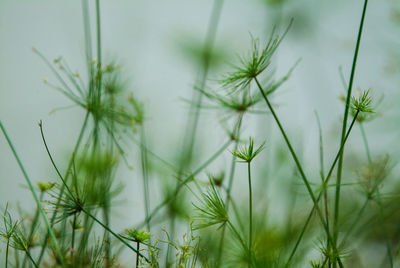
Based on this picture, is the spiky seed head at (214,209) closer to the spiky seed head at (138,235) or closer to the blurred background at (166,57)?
the spiky seed head at (138,235)

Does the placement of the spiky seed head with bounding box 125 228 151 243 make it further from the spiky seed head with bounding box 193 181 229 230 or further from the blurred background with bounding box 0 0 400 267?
the blurred background with bounding box 0 0 400 267

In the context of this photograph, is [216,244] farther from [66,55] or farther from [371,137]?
[66,55]

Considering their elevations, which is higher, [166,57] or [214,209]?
[166,57]

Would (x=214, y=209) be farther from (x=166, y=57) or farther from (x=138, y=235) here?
(x=166, y=57)

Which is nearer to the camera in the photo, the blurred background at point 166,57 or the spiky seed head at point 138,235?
the spiky seed head at point 138,235

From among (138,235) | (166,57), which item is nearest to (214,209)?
(138,235)

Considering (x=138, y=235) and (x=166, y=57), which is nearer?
(x=138, y=235)

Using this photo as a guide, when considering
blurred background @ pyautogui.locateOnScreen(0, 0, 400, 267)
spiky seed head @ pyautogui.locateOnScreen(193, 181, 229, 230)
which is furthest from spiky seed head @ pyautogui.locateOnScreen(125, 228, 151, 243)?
blurred background @ pyautogui.locateOnScreen(0, 0, 400, 267)

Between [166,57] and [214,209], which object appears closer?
[214,209]

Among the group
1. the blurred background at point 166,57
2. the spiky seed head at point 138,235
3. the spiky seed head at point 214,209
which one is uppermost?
the blurred background at point 166,57

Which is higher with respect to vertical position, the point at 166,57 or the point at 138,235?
the point at 166,57

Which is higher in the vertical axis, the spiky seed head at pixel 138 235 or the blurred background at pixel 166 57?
the blurred background at pixel 166 57

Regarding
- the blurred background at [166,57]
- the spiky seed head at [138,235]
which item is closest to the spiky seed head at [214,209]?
the spiky seed head at [138,235]
